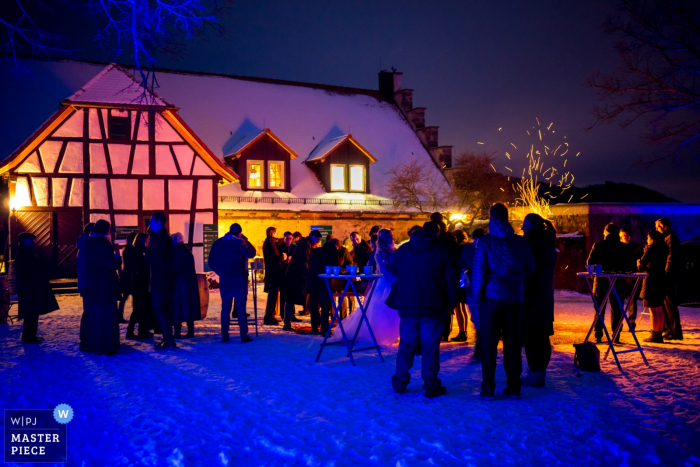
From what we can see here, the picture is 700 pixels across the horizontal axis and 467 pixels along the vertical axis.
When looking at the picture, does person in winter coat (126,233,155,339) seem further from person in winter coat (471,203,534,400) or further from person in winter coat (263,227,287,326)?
person in winter coat (471,203,534,400)

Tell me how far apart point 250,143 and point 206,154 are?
3.27 metres

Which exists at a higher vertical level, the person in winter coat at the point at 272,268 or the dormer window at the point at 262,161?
the dormer window at the point at 262,161

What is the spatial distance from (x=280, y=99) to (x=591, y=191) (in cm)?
5249

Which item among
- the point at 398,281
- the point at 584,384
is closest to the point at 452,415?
the point at 398,281

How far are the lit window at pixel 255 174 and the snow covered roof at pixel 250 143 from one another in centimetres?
74

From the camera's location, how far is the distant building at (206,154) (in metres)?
17.5

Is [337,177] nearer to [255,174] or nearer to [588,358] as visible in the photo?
[255,174]

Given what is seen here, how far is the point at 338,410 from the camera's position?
5168 mm

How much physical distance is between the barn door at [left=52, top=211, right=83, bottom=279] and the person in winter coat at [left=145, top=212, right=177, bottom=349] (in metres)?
10.7

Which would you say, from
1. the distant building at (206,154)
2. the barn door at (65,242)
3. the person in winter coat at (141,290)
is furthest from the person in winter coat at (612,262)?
the barn door at (65,242)

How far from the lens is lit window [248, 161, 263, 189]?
886 inches

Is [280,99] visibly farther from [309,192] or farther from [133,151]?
[133,151]

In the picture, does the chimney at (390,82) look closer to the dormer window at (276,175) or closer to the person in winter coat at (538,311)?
the dormer window at (276,175)

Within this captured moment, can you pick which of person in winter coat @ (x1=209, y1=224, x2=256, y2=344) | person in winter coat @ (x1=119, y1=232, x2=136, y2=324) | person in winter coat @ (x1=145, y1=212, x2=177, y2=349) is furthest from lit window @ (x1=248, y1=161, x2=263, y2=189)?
person in winter coat @ (x1=145, y1=212, x2=177, y2=349)
